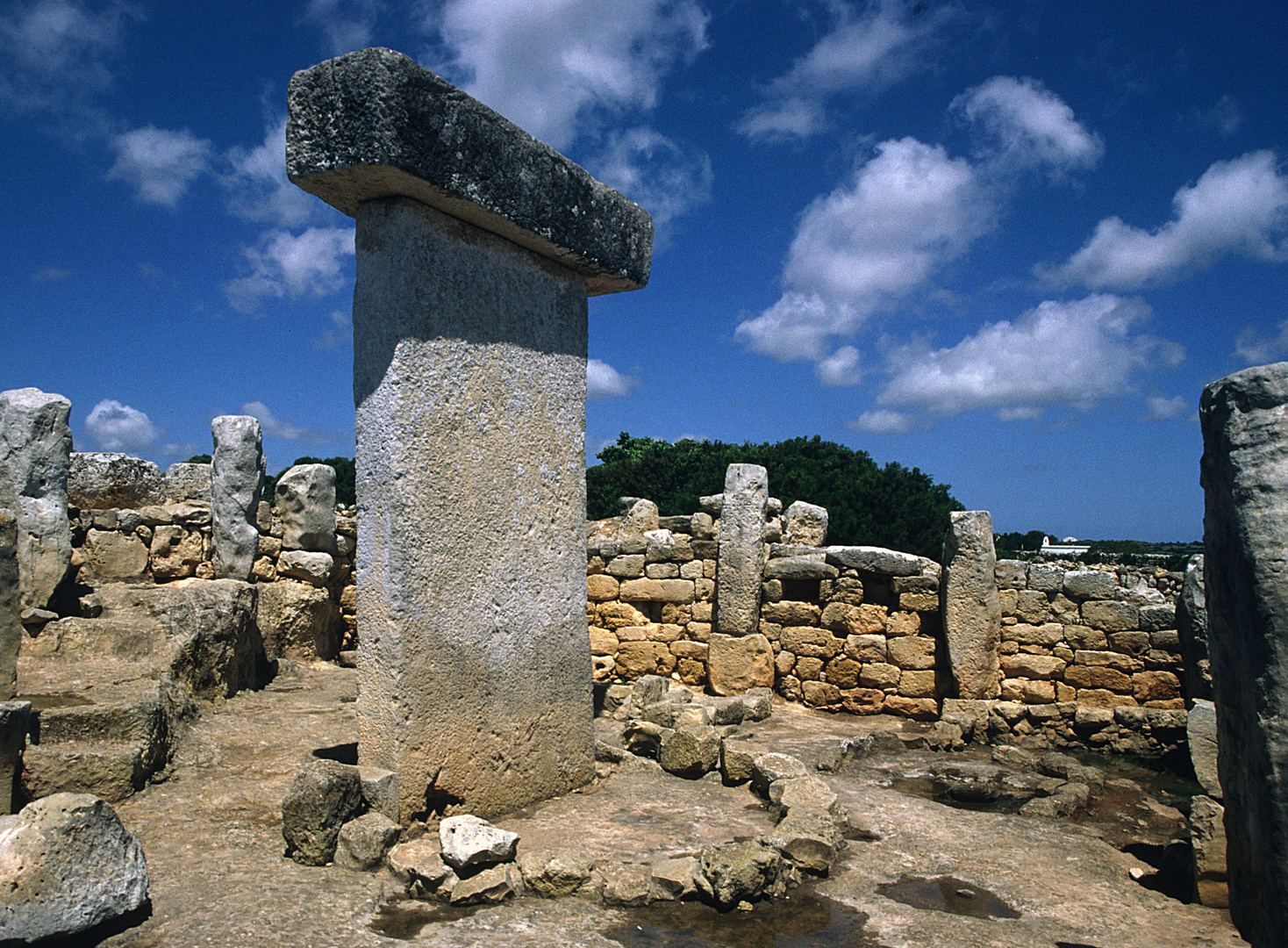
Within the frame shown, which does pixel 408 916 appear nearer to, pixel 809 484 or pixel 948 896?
pixel 948 896

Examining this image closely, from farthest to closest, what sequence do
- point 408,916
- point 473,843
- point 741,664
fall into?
point 741,664, point 473,843, point 408,916

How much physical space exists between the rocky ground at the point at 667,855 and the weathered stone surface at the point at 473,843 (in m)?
0.19

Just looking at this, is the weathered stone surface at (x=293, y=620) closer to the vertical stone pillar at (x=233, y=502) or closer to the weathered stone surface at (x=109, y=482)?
the vertical stone pillar at (x=233, y=502)

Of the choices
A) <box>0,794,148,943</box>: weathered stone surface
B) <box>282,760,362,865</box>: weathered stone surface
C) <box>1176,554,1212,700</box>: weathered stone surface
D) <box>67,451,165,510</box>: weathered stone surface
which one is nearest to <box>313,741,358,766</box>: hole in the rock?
<box>282,760,362,865</box>: weathered stone surface

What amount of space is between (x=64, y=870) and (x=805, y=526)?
290 inches

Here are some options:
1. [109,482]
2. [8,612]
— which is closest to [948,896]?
[8,612]

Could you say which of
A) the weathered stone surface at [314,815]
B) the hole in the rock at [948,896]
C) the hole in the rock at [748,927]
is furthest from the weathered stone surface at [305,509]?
the hole in the rock at [948,896]

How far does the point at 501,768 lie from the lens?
14.0ft

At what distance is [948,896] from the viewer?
3.66 meters

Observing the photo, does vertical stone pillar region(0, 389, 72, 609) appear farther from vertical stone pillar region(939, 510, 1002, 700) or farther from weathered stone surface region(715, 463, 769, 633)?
vertical stone pillar region(939, 510, 1002, 700)

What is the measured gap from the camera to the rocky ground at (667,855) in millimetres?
3062

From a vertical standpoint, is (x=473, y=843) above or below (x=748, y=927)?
above

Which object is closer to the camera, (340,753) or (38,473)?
(340,753)

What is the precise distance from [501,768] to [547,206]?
2.75m
